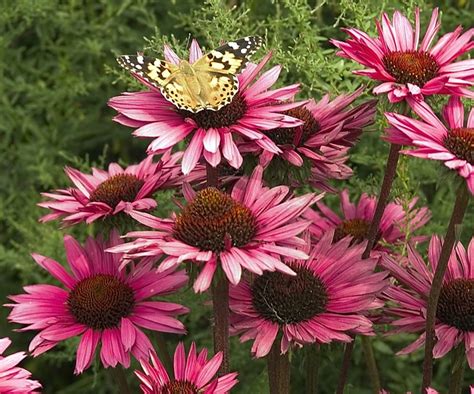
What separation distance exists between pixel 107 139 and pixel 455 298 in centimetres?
153

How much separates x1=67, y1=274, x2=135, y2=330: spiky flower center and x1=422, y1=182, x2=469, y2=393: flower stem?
1.34 ft

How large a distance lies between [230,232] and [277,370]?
0.20m

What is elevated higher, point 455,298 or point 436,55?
point 436,55

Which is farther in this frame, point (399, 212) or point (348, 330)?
point (399, 212)

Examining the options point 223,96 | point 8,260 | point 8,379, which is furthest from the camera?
point 8,260

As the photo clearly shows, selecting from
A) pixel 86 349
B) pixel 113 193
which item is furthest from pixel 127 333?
pixel 113 193

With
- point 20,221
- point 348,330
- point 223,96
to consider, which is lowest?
point 20,221

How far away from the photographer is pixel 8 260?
211 cm

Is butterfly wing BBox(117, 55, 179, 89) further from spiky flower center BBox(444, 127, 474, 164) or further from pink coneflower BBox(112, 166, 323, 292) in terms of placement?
spiky flower center BBox(444, 127, 474, 164)

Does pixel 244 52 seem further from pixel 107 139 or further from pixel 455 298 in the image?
pixel 107 139

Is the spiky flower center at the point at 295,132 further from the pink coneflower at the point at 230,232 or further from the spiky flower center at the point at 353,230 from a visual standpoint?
the spiky flower center at the point at 353,230

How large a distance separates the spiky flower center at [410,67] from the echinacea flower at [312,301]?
0.76ft

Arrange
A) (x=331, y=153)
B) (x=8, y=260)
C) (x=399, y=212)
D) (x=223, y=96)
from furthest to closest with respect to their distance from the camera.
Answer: (x=8, y=260)
(x=399, y=212)
(x=331, y=153)
(x=223, y=96)

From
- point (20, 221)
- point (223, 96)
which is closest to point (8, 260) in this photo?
point (20, 221)
